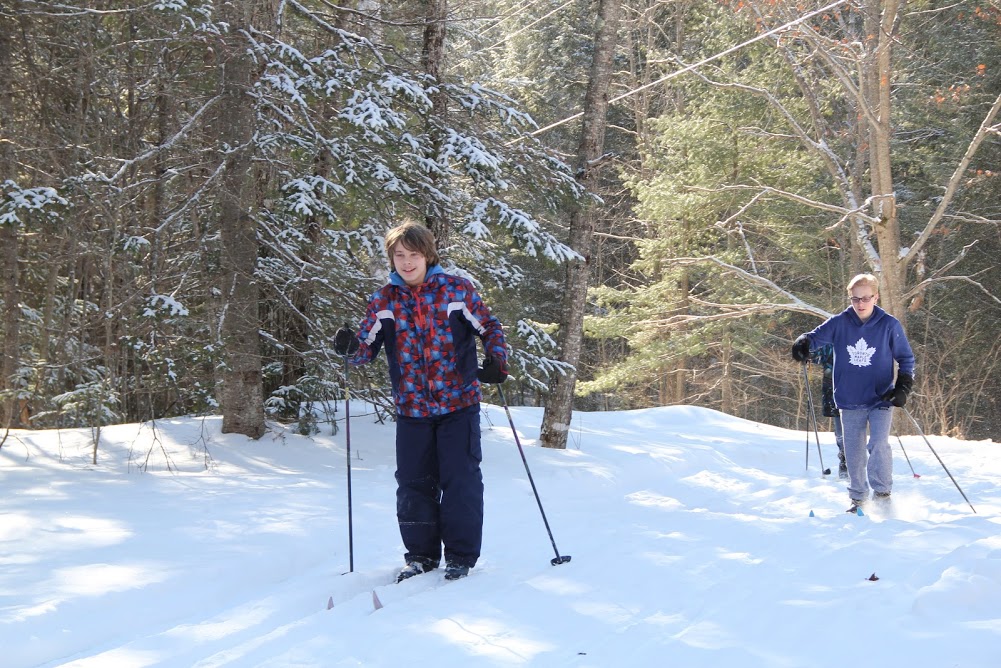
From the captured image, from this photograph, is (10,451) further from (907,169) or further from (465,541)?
(907,169)

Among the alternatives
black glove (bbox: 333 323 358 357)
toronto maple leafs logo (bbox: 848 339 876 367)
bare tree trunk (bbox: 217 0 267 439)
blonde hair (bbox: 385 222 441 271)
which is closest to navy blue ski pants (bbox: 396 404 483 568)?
black glove (bbox: 333 323 358 357)

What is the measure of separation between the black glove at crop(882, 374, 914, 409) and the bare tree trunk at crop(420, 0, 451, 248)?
175 inches

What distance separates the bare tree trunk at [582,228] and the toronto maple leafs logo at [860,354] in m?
4.00

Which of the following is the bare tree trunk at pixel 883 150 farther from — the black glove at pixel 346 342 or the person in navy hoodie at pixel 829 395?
the black glove at pixel 346 342

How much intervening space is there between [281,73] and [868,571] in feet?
20.0

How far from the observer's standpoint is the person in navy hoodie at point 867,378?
6055 mm

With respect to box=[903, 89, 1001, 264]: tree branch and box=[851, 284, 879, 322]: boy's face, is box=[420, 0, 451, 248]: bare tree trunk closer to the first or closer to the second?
box=[851, 284, 879, 322]: boy's face

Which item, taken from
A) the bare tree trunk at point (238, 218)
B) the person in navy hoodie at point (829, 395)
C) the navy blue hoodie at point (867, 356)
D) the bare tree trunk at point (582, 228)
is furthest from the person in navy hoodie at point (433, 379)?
the bare tree trunk at point (582, 228)

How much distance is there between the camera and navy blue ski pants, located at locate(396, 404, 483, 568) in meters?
4.32

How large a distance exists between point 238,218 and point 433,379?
4237mm

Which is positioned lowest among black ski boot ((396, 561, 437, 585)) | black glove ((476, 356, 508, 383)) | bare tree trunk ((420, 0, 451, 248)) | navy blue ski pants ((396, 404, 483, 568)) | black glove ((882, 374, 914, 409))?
black ski boot ((396, 561, 437, 585))

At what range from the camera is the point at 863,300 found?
607 centimetres

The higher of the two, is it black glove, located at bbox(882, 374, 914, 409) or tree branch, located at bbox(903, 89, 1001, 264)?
tree branch, located at bbox(903, 89, 1001, 264)

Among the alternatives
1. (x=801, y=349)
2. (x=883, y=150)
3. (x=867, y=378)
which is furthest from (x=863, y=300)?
(x=883, y=150)
